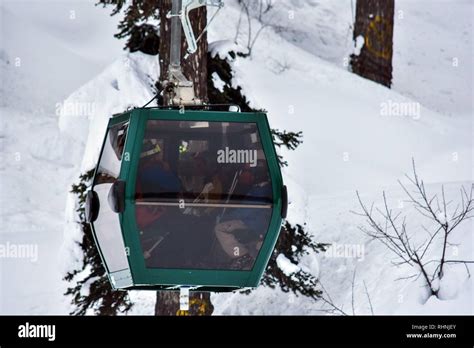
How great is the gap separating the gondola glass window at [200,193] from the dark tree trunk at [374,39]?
12519 millimetres

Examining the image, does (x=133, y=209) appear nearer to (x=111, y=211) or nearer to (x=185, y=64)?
(x=111, y=211)

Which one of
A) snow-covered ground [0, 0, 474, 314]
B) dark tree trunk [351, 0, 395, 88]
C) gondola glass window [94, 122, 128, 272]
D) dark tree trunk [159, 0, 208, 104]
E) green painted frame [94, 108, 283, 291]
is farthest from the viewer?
dark tree trunk [351, 0, 395, 88]

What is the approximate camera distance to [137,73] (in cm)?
1420

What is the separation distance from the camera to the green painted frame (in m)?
7.87

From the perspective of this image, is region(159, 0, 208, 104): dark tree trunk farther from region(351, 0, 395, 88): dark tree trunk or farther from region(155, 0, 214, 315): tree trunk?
region(351, 0, 395, 88): dark tree trunk

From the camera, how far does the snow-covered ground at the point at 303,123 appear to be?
14680 mm

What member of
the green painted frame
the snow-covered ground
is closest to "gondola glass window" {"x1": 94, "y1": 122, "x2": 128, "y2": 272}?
the green painted frame

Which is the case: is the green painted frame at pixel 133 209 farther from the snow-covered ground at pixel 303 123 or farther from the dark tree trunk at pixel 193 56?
the snow-covered ground at pixel 303 123

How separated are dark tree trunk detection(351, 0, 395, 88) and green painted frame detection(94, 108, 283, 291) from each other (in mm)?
12509

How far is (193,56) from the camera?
12117 mm

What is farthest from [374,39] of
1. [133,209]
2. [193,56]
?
[133,209]

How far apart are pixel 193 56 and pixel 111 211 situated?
14.2 ft

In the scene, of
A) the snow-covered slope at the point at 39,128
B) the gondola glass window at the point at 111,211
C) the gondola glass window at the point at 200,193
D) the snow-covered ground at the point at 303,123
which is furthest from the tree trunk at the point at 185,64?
the gondola glass window at the point at 200,193
